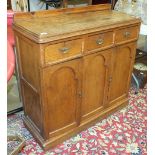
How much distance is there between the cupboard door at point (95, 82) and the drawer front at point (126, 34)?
0.43 feet

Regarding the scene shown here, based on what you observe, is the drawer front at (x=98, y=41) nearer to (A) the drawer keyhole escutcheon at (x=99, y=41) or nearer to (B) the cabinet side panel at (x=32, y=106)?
(A) the drawer keyhole escutcheon at (x=99, y=41)

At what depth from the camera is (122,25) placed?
5.41 ft

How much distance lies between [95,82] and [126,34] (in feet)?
1.56

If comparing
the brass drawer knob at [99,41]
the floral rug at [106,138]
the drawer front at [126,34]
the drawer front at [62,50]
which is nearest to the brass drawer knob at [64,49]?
the drawer front at [62,50]

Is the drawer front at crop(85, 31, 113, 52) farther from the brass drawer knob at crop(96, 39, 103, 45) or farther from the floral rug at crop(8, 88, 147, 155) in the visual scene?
the floral rug at crop(8, 88, 147, 155)

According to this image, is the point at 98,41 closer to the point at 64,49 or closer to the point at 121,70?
the point at 64,49

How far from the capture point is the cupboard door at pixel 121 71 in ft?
5.95

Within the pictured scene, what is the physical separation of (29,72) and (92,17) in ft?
2.25

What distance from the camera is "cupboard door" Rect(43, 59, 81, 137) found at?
1417 mm

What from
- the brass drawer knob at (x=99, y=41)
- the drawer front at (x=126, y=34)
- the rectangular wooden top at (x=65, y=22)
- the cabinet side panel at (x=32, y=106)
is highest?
the rectangular wooden top at (x=65, y=22)

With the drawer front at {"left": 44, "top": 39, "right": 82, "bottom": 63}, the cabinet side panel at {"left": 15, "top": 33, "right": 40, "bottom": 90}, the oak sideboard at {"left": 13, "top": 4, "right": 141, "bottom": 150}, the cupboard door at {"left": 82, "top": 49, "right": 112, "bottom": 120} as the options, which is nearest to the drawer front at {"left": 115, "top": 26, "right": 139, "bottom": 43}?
the oak sideboard at {"left": 13, "top": 4, "right": 141, "bottom": 150}

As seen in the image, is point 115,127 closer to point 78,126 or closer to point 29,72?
point 78,126

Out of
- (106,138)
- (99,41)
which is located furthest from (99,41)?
(106,138)
